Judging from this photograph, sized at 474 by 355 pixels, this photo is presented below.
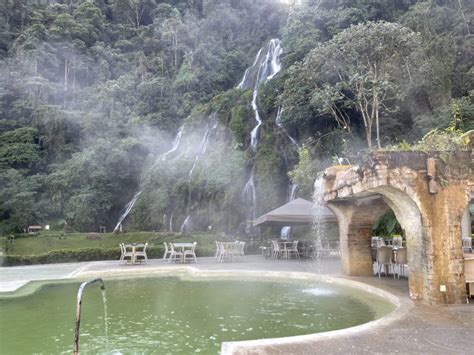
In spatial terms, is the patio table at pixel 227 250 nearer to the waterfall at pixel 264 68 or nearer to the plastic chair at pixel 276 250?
the plastic chair at pixel 276 250

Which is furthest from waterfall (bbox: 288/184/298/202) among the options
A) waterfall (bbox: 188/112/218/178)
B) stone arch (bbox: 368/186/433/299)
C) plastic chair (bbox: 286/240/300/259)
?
stone arch (bbox: 368/186/433/299)

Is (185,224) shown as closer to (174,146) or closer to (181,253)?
(174,146)

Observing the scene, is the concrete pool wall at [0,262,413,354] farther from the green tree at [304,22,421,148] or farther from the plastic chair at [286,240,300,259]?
the green tree at [304,22,421,148]

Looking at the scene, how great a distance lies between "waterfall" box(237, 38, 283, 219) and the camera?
2378 cm

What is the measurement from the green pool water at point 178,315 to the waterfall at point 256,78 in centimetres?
1327

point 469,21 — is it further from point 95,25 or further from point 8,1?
point 8,1

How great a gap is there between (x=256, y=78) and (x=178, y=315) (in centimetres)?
2885

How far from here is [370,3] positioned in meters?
29.9

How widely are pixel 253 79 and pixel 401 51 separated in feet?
51.6

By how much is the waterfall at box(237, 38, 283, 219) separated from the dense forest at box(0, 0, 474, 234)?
0.16 metres

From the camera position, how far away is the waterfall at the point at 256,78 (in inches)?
936

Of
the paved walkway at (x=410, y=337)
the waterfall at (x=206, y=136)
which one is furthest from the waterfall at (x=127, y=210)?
the paved walkway at (x=410, y=337)

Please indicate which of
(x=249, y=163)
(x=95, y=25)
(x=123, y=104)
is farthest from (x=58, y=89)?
(x=249, y=163)

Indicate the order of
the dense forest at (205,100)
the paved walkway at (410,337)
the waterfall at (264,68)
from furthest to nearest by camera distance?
the waterfall at (264,68) → the dense forest at (205,100) → the paved walkway at (410,337)
